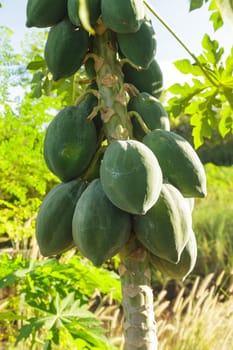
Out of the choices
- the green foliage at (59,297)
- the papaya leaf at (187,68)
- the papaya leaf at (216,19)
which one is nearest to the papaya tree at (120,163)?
the papaya leaf at (187,68)

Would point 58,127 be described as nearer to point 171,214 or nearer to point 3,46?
point 171,214

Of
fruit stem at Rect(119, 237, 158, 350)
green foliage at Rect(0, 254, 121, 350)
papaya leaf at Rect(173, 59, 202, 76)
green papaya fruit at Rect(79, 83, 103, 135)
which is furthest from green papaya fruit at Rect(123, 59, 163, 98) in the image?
green foliage at Rect(0, 254, 121, 350)

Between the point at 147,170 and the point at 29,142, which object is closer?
the point at 147,170

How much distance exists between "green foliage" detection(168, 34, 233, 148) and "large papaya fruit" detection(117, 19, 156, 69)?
2.04ft

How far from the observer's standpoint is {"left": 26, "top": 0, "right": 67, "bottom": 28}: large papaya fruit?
124 centimetres

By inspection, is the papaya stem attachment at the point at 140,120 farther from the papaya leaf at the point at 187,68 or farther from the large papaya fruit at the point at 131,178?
the papaya leaf at the point at 187,68

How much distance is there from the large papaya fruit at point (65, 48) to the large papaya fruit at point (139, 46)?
0.09 metres

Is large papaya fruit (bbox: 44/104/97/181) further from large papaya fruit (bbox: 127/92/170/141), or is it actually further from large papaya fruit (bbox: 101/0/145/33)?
large papaya fruit (bbox: 101/0/145/33)

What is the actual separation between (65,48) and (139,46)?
6.6 inches

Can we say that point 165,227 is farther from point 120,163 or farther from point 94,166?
point 94,166

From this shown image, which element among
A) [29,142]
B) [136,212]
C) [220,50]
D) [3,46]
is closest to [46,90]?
[220,50]

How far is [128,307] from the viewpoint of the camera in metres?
1.04

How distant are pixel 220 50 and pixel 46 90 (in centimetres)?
72

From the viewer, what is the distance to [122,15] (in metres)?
1.09
